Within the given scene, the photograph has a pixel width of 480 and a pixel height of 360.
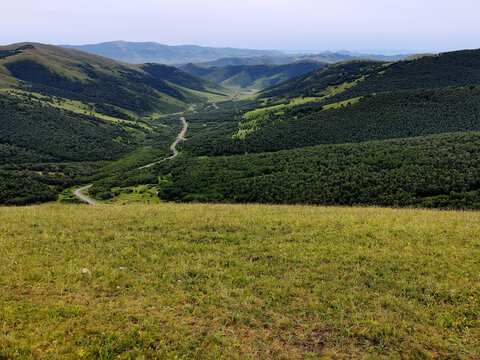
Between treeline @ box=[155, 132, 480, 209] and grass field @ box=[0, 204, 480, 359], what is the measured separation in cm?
5602

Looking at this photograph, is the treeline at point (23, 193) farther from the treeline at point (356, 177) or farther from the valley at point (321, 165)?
the treeline at point (356, 177)

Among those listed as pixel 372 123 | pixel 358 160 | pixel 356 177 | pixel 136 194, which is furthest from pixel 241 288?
pixel 372 123

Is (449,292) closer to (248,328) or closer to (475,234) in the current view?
(475,234)

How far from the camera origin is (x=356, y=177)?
282ft

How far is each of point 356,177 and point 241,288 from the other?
3288 inches

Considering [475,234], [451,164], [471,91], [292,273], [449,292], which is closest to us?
[449,292]

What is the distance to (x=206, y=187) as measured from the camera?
10438cm

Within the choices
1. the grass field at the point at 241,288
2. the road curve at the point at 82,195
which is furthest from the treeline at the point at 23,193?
the grass field at the point at 241,288

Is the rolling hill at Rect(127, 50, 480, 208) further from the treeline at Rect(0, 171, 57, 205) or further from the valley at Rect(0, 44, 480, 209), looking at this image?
the treeline at Rect(0, 171, 57, 205)

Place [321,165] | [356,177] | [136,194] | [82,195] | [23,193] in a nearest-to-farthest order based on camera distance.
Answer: [356,177], [23,193], [321,165], [136,194], [82,195]

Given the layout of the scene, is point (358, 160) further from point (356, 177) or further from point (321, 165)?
point (356, 177)

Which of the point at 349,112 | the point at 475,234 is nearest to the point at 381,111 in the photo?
the point at 349,112

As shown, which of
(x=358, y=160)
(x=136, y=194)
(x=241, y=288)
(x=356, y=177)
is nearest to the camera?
(x=241, y=288)

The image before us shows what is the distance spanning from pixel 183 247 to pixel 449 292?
1652cm
